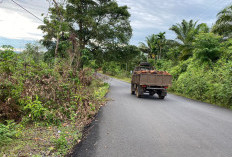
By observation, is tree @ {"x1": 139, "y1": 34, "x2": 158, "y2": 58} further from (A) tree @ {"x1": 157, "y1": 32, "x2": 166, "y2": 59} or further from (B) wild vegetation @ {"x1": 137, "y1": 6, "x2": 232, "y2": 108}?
(B) wild vegetation @ {"x1": 137, "y1": 6, "x2": 232, "y2": 108}

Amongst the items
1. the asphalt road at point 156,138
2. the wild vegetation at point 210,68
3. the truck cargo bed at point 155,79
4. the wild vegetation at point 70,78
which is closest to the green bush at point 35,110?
the wild vegetation at point 70,78

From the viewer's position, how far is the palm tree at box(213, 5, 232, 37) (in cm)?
1803

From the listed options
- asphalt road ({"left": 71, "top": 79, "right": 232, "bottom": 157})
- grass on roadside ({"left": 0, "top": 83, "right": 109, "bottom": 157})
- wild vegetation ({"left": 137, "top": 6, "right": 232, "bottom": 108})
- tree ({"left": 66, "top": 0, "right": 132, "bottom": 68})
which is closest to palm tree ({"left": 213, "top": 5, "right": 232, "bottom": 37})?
wild vegetation ({"left": 137, "top": 6, "right": 232, "bottom": 108})

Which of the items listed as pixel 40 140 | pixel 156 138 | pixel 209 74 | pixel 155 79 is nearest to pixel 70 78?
pixel 40 140

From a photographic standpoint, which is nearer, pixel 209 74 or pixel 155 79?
pixel 155 79

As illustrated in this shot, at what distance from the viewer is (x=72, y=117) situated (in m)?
6.39

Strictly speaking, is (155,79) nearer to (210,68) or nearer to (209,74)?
(209,74)

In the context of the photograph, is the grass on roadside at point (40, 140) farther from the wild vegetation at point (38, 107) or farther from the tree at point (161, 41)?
the tree at point (161, 41)

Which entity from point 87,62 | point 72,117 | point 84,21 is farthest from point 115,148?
point 84,21

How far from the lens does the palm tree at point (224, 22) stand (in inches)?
710

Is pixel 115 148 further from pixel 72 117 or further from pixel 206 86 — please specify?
pixel 206 86

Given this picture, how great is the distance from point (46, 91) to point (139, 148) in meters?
3.84

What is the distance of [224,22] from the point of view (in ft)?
60.8

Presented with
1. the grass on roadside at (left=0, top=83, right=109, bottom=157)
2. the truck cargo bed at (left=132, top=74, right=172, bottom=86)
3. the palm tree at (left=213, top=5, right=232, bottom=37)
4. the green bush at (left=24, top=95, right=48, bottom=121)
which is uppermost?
the palm tree at (left=213, top=5, right=232, bottom=37)
